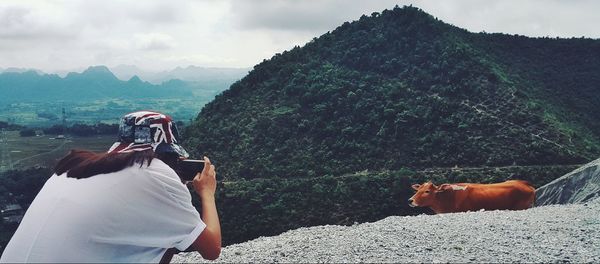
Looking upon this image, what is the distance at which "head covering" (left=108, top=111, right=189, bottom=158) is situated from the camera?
3412mm

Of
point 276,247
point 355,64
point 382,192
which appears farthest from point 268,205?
point 355,64

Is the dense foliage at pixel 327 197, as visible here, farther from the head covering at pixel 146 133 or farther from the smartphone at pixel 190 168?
the head covering at pixel 146 133

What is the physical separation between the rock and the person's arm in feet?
41.9

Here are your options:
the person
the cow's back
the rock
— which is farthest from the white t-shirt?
the rock

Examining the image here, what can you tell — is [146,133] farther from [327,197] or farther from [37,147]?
[37,147]

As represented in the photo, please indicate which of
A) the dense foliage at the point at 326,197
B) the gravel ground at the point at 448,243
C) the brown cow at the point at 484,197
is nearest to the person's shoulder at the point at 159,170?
the gravel ground at the point at 448,243

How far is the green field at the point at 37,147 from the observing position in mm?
79456

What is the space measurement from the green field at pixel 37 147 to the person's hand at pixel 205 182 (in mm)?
76027

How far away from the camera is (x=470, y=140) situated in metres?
38.2

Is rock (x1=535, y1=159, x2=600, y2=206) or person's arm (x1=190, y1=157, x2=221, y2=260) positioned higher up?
person's arm (x1=190, y1=157, x2=221, y2=260)

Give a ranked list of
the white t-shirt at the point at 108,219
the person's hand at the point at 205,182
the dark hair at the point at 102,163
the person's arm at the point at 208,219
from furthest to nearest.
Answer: the person's hand at the point at 205,182 → the person's arm at the point at 208,219 → the dark hair at the point at 102,163 → the white t-shirt at the point at 108,219

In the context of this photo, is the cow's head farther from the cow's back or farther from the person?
the person

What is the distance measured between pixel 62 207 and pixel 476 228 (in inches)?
323

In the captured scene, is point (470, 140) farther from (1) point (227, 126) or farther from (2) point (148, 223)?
(2) point (148, 223)
